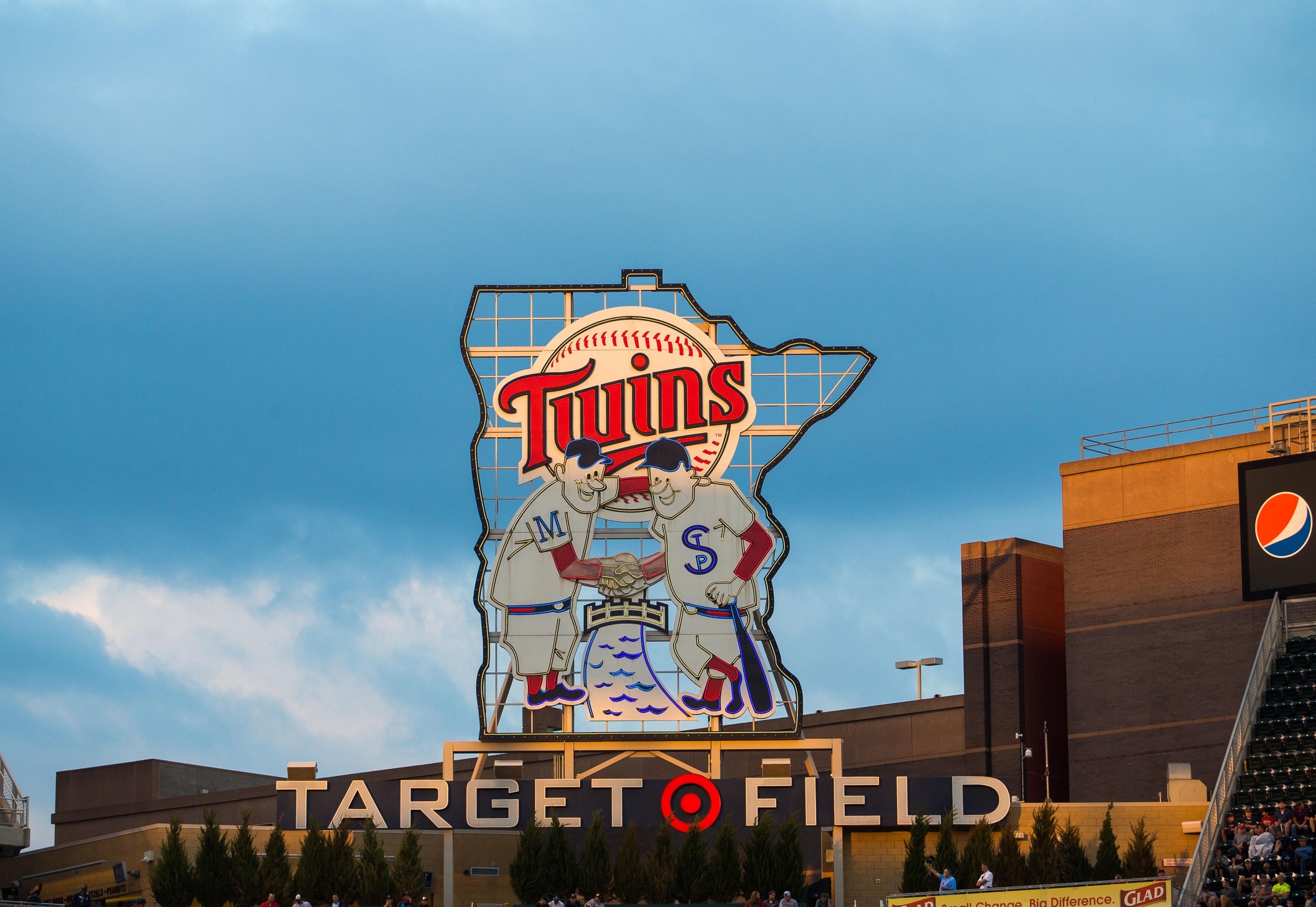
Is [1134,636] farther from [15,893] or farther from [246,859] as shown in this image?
[15,893]

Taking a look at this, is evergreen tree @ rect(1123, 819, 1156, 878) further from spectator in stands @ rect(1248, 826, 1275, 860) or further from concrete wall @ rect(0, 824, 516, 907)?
concrete wall @ rect(0, 824, 516, 907)

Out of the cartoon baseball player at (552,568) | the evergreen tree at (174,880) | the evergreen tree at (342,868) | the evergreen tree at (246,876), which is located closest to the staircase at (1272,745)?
the cartoon baseball player at (552,568)

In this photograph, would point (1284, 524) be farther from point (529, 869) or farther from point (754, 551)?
point (529, 869)

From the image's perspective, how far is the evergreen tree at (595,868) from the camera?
1702 inches

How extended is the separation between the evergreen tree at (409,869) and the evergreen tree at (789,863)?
5.03m

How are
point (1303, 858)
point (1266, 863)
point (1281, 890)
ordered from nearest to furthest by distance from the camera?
point (1281, 890) → point (1303, 858) → point (1266, 863)

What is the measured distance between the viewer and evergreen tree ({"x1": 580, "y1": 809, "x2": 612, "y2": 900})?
43.2 metres

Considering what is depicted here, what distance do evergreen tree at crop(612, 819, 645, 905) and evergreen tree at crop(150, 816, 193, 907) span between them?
881 cm

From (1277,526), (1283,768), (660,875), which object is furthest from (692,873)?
(1277,526)

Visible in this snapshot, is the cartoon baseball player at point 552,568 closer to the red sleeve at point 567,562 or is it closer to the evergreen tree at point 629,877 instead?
the red sleeve at point 567,562

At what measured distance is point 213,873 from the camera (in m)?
43.4

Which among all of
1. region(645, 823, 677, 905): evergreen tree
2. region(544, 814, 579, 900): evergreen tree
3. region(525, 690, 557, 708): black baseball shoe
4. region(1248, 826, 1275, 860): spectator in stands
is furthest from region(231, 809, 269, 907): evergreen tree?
region(1248, 826, 1275, 860): spectator in stands

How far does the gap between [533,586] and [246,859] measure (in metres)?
8.26

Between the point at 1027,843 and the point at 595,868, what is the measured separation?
9085mm
